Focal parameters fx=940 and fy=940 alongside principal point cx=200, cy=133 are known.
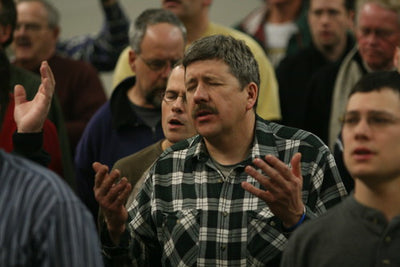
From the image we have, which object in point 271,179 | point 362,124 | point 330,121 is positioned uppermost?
point 362,124

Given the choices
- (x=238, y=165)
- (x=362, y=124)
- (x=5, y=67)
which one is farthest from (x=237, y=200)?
(x=5, y=67)

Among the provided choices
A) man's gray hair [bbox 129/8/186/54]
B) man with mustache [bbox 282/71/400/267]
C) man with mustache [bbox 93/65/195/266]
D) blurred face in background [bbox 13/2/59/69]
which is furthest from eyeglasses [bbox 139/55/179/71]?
man with mustache [bbox 282/71/400/267]

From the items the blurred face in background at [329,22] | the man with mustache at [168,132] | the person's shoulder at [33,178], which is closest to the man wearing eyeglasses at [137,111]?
the man with mustache at [168,132]

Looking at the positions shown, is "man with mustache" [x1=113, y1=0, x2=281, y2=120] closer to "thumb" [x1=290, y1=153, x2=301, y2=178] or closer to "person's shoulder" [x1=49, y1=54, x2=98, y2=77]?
"person's shoulder" [x1=49, y1=54, x2=98, y2=77]

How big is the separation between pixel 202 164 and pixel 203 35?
195 cm

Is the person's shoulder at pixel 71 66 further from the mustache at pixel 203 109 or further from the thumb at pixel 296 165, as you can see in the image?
the thumb at pixel 296 165

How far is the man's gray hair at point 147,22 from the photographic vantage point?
4543mm

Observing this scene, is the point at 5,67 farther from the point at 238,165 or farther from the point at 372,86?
the point at 372,86

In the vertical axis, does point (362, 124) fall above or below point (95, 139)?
above

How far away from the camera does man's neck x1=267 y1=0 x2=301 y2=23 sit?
241 inches

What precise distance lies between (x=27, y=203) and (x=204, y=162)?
109 cm

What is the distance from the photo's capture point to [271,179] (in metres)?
2.90

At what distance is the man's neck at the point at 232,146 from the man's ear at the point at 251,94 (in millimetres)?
68

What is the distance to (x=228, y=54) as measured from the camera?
328cm
